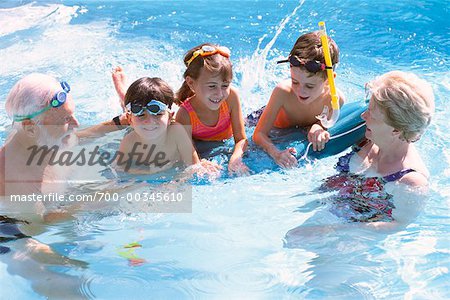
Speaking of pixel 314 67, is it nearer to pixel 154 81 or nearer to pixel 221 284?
pixel 154 81

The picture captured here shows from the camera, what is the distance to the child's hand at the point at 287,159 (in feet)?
13.0

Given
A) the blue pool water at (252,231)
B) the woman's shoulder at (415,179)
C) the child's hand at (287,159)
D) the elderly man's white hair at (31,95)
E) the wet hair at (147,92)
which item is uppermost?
the elderly man's white hair at (31,95)

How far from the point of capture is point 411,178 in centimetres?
304

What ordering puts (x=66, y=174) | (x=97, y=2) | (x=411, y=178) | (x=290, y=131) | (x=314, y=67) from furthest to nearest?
(x=97, y=2) → (x=290, y=131) → (x=314, y=67) → (x=66, y=174) → (x=411, y=178)

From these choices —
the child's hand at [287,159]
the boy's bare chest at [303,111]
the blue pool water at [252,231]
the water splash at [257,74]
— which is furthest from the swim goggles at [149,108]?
the water splash at [257,74]

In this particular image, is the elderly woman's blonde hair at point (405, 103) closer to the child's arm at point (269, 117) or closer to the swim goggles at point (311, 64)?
the swim goggles at point (311, 64)

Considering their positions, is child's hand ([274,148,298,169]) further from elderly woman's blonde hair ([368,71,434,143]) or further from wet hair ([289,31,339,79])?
elderly woman's blonde hair ([368,71,434,143])

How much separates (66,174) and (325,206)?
1.64 metres

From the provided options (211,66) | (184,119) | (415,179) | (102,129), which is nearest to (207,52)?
(211,66)

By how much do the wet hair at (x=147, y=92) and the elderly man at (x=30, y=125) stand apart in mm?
688

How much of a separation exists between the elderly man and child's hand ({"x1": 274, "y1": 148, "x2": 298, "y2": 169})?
149cm

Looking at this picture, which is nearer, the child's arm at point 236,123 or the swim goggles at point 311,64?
the swim goggles at point 311,64

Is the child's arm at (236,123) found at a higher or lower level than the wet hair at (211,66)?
lower

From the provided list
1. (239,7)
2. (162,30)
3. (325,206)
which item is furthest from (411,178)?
(239,7)
